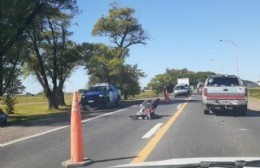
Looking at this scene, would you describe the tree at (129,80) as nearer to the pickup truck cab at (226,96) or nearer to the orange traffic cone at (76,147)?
the pickup truck cab at (226,96)

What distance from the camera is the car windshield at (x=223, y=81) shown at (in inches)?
989

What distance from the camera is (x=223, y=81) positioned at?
83.6 feet

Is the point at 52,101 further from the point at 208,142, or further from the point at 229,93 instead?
the point at 208,142

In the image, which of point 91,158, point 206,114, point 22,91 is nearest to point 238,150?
point 91,158

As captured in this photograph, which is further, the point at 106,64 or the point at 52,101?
the point at 106,64

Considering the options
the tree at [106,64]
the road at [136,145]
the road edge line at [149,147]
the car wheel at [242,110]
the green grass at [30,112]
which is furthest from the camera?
the tree at [106,64]

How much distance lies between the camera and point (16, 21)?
30.7m

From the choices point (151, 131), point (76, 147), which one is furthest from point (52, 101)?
point (76, 147)

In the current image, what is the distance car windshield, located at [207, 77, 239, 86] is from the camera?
25130mm

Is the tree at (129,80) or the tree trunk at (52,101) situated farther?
the tree at (129,80)

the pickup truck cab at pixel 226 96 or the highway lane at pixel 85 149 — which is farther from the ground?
the pickup truck cab at pixel 226 96

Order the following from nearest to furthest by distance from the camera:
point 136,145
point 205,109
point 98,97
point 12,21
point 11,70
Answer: point 136,145 < point 205,109 < point 12,21 < point 11,70 < point 98,97

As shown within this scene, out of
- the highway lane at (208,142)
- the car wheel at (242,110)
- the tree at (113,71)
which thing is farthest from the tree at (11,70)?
the tree at (113,71)

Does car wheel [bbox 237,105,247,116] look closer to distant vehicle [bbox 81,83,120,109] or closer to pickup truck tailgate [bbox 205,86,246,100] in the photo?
pickup truck tailgate [bbox 205,86,246,100]
